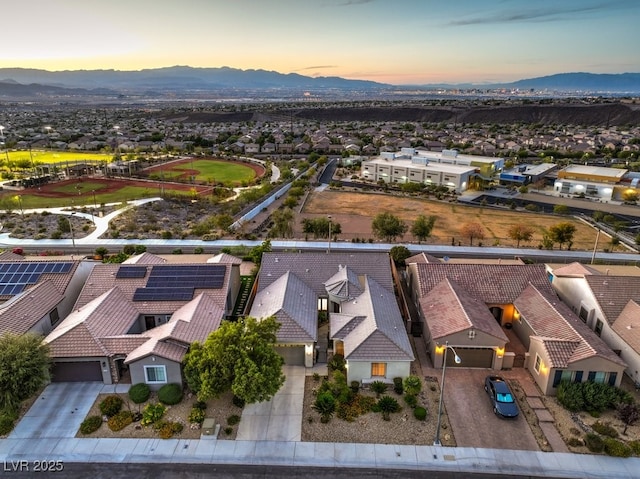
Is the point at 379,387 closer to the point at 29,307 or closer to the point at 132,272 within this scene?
the point at 132,272

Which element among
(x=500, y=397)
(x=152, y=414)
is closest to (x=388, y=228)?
(x=500, y=397)

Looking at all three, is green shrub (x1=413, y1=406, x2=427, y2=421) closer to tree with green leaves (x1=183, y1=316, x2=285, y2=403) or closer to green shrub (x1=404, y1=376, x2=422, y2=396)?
green shrub (x1=404, y1=376, x2=422, y2=396)

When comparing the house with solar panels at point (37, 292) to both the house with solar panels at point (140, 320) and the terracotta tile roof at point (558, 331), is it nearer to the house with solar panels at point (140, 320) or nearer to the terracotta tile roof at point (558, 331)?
the house with solar panels at point (140, 320)

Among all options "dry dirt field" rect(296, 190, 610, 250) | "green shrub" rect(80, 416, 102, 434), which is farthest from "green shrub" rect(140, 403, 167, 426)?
"dry dirt field" rect(296, 190, 610, 250)

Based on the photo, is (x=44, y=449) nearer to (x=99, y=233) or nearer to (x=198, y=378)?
(x=198, y=378)

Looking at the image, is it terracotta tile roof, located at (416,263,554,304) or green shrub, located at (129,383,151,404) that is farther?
terracotta tile roof, located at (416,263,554,304)

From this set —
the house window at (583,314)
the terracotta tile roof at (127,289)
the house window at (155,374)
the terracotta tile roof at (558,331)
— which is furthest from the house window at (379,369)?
the house window at (583,314)

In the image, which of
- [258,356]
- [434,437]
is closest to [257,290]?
[258,356]
